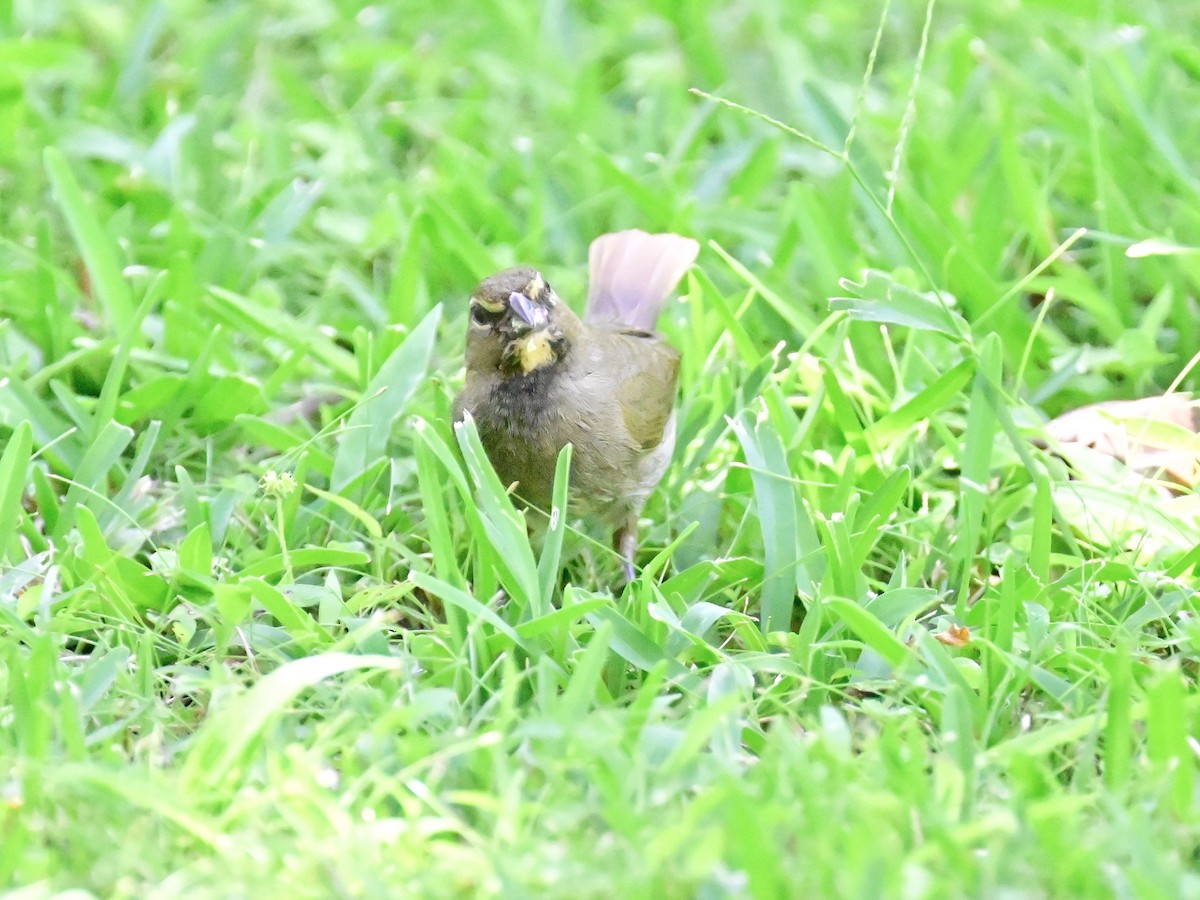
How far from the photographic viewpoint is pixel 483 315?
13.2ft

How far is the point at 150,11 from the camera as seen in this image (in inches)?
245

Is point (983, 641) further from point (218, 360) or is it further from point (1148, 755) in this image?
point (218, 360)

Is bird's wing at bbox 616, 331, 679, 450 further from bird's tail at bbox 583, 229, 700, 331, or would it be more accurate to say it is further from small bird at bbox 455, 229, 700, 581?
bird's tail at bbox 583, 229, 700, 331

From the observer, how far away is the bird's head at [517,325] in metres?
3.93

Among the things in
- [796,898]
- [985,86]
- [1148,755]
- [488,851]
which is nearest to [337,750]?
[488,851]

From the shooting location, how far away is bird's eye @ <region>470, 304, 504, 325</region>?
3972mm

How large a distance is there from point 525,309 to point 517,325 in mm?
54

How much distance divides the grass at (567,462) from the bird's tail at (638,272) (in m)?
0.09

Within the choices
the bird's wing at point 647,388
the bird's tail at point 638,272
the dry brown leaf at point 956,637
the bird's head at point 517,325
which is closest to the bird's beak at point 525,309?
the bird's head at point 517,325

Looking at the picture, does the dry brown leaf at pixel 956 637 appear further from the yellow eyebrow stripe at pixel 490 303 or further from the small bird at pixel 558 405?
the yellow eyebrow stripe at pixel 490 303

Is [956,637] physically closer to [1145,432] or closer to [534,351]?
[1145,432]

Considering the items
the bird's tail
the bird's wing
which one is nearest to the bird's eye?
the bird's wing

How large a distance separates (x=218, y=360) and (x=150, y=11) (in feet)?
7.74

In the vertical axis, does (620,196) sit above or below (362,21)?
below
